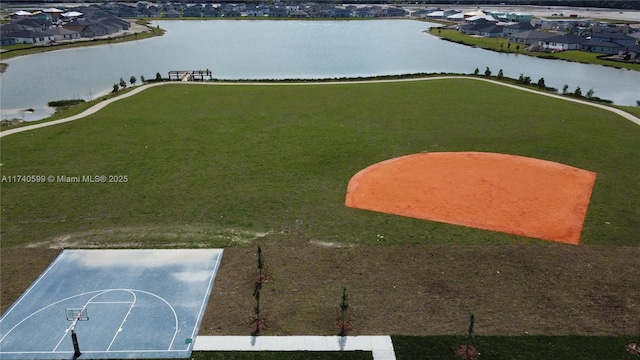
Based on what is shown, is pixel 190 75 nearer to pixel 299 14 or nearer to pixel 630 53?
pixel 630 53

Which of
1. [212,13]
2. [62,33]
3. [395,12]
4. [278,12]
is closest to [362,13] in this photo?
[395,12]

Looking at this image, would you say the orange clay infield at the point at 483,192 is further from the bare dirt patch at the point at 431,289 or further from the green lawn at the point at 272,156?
the bare dirt patch at the point at 431,289

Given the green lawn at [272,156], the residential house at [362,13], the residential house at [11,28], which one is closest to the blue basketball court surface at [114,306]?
the green lawn at [272,156]

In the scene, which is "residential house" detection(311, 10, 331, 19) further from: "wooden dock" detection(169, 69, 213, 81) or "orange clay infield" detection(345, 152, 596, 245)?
"orange clay infield" detection(345, 152, 596, 245)

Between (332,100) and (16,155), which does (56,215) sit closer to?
(16,155)

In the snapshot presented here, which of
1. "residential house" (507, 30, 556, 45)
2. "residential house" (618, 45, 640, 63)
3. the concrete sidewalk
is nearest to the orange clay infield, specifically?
the concrete sidewalk
